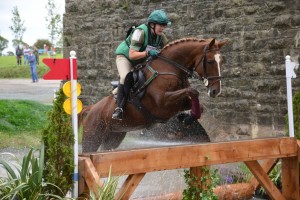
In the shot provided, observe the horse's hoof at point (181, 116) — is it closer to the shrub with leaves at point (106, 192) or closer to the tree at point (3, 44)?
the shrub with leaves at point (106, 192)

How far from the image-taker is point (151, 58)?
299 inches

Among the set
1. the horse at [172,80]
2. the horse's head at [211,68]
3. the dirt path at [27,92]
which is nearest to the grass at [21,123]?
the dirt path at [27,92]

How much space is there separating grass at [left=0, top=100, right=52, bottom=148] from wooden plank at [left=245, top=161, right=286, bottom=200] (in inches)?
251

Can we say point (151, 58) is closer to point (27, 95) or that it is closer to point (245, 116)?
point (245, 116)

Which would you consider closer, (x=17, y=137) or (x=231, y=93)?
(x=231, y=93)

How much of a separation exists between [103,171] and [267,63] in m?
5.61

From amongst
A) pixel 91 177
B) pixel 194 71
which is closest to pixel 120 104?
pixel 194 71

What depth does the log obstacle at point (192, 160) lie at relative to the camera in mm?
5367

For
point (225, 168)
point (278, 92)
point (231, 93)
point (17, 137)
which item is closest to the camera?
point (225, 168)

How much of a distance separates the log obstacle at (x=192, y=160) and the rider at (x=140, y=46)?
5.70 feet

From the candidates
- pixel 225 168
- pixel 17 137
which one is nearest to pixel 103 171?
pixel 225 168

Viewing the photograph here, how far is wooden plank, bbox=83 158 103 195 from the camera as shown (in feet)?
16.8

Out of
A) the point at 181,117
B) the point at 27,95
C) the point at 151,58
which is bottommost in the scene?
the point at 27,95

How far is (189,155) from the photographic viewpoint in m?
6.07
